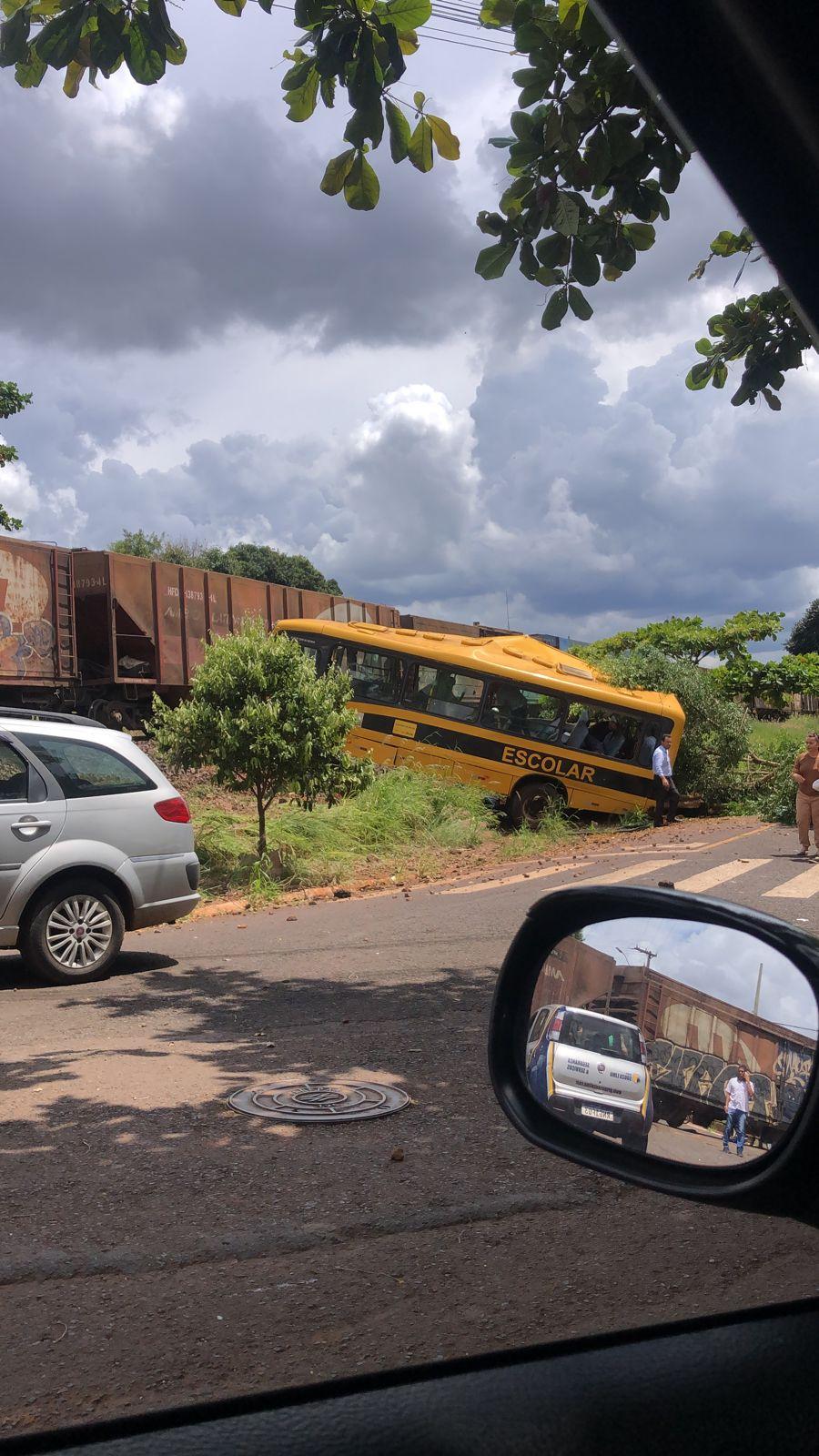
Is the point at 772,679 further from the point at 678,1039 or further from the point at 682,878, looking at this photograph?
the point at 678,1039

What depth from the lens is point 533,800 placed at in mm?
17688

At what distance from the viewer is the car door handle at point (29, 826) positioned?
7.41 m

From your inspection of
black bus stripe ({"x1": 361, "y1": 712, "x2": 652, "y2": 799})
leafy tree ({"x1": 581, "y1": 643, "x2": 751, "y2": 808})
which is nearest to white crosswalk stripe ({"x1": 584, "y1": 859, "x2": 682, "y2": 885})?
black bus stripe ({"x1": 361, "y1": 712, "x2": 652, "y2": 799})

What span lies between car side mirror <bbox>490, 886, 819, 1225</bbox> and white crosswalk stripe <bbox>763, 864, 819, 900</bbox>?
10.3 m

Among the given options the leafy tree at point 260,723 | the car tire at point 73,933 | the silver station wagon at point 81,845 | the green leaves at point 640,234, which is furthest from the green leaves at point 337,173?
the leafy tree at point 260,723

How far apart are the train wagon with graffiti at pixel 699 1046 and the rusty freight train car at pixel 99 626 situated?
17.1 metres

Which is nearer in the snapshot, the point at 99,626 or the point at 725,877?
the point at 725,877

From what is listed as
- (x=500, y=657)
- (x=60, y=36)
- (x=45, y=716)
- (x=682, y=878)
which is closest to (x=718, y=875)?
(x=682, y=878)

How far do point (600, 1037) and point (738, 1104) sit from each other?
24cm

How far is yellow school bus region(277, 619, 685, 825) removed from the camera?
17.5 m

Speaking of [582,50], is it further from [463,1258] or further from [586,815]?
[586,815]

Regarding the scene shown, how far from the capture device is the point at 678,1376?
1401 millimetres

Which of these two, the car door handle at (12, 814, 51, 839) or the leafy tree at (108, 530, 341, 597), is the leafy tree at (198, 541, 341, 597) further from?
the car door handle at (12, 814, 51, 839)

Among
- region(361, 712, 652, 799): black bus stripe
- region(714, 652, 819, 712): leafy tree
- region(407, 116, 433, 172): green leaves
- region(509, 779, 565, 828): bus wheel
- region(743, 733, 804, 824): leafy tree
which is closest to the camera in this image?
region(407, 116, 433, 172): green leaves
